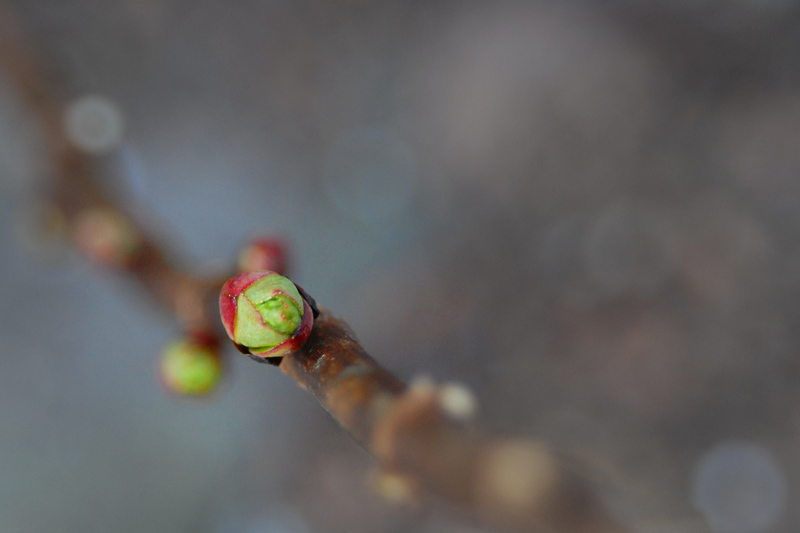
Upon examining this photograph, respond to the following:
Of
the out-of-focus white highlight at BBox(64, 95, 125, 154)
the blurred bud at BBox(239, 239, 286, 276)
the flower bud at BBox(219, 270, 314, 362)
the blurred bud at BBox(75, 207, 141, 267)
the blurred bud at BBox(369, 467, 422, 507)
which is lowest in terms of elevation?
the blurred bud at BBox(369, 467, 422, 507)

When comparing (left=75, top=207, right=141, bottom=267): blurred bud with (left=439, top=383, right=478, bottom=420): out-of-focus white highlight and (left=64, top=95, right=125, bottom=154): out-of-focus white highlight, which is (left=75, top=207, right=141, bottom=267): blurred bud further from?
(left=439, top=383, right=478, bottom=420): out-of-focus white highlight

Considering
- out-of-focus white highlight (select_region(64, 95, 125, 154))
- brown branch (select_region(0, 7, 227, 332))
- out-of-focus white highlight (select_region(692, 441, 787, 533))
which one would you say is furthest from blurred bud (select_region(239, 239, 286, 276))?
out-of-focus white highlight (select_region(692, 441, 787, 533))

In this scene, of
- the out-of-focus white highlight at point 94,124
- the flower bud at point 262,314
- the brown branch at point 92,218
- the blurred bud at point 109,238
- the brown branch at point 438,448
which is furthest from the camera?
the out-of-focus white highlight at point 94,124

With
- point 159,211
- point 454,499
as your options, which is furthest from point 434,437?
point 159,211

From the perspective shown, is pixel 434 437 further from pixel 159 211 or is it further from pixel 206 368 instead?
pixel 159 211

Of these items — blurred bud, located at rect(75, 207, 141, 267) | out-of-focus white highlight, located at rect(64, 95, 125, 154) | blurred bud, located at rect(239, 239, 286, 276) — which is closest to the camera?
blurred bud, located at rect(239, 239, 286, 276)

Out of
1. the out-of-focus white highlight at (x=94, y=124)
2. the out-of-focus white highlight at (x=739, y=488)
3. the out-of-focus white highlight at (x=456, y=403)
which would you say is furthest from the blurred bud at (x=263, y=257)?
the out-of-focus white highlight at (x=739, y=488)

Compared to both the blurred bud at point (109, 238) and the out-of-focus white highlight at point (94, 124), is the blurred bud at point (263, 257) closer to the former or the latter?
the blurred bud at point (109, 238)
